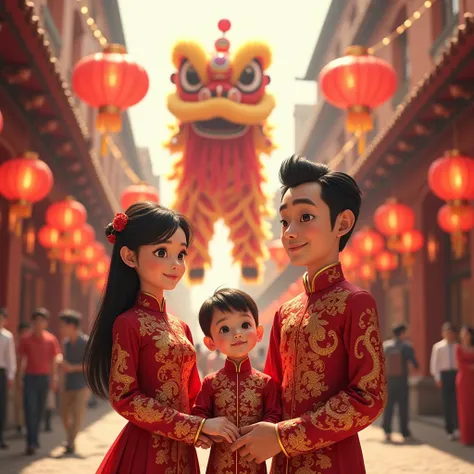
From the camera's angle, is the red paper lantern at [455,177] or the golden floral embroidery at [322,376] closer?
the golden floral embroidery at [322,376]

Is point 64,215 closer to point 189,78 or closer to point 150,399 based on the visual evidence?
point 189,78

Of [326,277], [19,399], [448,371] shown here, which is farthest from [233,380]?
[19,399]

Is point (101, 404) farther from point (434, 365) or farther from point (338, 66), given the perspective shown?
point (338, 66)

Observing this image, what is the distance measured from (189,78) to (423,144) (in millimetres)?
6958

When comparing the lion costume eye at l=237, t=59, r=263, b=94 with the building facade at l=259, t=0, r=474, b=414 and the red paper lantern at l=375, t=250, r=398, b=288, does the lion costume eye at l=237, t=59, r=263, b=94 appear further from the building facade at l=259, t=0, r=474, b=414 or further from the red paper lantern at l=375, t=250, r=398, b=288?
the red paper lantern at l=375, t=250, r=398, b=288

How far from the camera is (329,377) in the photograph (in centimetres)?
282

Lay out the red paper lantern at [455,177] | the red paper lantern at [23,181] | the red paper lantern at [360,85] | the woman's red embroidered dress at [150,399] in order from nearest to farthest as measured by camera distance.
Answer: the woman's red embroidered dress at [150,399], the red paper lantern at [360,85], the red paper lantern at [23,181], the red paper lantern at [455,177]

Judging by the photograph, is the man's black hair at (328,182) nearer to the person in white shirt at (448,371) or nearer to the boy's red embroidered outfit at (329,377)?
the boy's red embroidered outfit at (329,377)

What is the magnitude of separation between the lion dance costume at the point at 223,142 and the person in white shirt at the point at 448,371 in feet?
14.3

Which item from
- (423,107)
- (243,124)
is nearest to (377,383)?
(243,124)

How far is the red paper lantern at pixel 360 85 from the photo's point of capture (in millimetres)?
7859

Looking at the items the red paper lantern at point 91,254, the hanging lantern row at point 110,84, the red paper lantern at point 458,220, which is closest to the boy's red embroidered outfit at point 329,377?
the hanging lantern row at point 110,84

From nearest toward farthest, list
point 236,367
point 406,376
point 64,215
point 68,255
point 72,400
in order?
1. point 236,367
2. point 72,400
3. point 406,376
4. point 64,215
5. point 68,255

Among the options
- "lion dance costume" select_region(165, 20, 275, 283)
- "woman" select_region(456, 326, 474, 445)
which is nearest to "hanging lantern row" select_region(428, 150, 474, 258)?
"woman" select_region(456, 326, 474, 445)
